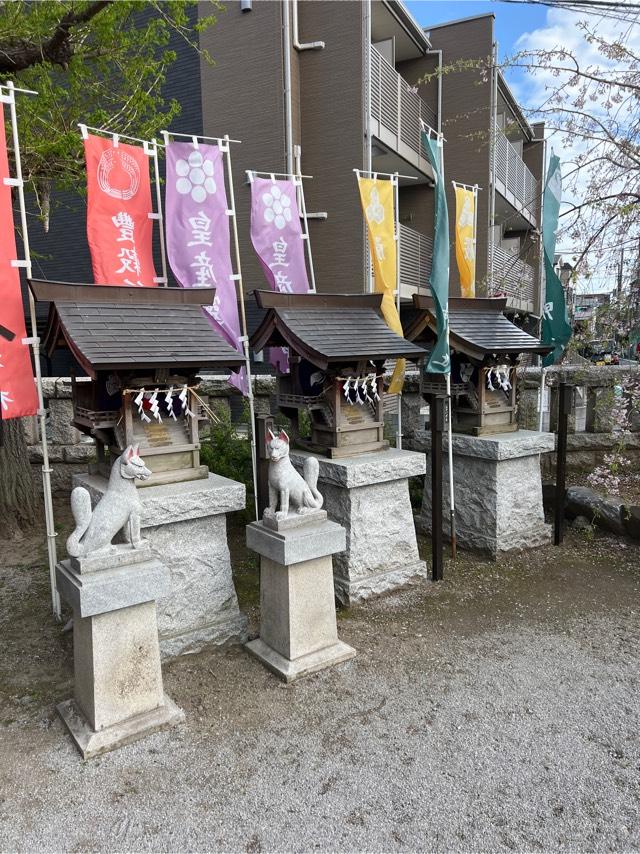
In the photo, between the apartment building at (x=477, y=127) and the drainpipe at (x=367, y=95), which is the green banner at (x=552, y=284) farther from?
the apartment building at (x=477, y=127)

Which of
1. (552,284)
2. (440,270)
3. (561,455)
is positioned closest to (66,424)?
(440,270)

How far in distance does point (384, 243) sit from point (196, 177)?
243 cm

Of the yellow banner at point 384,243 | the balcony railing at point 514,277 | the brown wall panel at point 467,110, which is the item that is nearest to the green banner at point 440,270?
the yellow banner at point 384,243

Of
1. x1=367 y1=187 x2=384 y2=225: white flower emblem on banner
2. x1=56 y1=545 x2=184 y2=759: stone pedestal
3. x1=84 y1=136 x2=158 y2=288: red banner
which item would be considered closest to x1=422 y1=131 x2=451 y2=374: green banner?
x1=367 y1=187 x2=384 y2=225: white flower emblem on banner

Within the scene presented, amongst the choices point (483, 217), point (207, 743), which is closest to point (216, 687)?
point (207, 743)

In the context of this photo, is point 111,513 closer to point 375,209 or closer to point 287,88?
point 375,209

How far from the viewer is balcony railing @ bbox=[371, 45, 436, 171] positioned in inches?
485

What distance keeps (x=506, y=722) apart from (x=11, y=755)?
10.9 feet

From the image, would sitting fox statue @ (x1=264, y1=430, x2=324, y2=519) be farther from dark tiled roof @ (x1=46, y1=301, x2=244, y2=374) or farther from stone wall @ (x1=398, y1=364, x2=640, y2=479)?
stone wall @ (x1=398, y1=364, x2=640, y2=479)

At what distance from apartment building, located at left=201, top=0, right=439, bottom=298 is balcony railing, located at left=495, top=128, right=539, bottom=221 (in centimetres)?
495

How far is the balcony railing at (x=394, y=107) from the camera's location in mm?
12320

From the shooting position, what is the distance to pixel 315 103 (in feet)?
40.8

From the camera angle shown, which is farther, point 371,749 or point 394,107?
point 394,107

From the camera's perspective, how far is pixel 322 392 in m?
5.84
